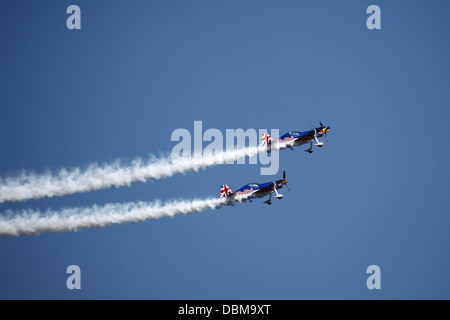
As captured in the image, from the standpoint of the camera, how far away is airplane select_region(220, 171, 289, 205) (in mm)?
66375

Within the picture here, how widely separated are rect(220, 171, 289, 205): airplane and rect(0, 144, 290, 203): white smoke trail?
3.15m

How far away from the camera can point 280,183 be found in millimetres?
68000

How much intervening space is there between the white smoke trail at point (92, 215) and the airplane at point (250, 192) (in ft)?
2.10

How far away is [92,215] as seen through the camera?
62969 millimetres

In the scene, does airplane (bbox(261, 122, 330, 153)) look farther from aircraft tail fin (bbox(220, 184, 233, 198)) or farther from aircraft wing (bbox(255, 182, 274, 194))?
aircraft tail fin (bbox(220, 184, 233, 198))

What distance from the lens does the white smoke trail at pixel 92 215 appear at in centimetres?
6019

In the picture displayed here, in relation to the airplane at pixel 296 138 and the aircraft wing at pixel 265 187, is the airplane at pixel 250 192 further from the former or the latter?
the airplane at pixel 296 138

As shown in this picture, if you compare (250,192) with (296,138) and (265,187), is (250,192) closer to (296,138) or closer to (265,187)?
(265,187)

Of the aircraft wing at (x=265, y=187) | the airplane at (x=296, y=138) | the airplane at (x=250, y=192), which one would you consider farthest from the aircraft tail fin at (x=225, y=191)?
the airplane at (x=296, y=138)

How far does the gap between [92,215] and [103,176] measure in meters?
3.68

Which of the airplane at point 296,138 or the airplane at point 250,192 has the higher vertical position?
the airplane at point 296,138

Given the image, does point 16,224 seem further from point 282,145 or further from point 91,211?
point 282,145
